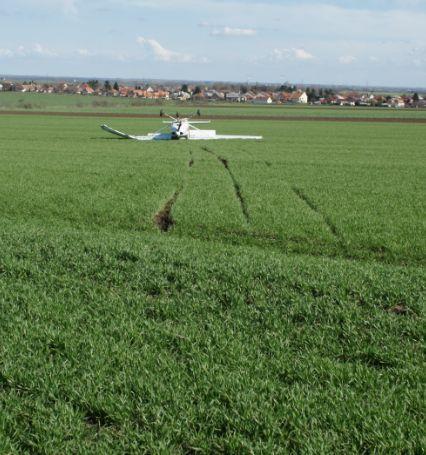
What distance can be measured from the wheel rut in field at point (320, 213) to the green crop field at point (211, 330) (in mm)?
97

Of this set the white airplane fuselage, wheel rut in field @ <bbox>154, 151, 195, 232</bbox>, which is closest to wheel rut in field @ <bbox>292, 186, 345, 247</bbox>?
wheel rut in field @ <bbox>154, 151, 195, 232</bbox>

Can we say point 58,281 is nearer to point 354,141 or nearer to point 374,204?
point 374,204

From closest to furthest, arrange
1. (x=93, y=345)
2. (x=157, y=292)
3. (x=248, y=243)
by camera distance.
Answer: (x=93, y=345) < (x=157, y=292) < (x=248, y=243)

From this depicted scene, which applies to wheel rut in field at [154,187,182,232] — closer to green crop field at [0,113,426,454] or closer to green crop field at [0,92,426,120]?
green crop field at [0,113,426,454]

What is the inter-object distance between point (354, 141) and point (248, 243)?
41.0 m

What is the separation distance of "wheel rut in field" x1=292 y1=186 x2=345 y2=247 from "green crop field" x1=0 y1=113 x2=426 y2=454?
0.32ft

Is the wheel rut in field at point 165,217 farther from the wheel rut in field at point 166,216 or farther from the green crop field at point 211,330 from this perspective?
the green crop field at point 211,330

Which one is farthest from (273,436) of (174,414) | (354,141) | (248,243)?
(354,141)

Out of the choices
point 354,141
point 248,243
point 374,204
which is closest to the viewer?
point 248,243

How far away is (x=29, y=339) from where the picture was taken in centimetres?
713

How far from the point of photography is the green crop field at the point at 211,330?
5.23 metres

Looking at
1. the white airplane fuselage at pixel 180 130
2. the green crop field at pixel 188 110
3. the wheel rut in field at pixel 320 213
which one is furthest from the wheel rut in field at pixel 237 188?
the green crop field at pixel 188 110

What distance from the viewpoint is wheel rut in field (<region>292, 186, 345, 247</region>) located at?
15.0 metres

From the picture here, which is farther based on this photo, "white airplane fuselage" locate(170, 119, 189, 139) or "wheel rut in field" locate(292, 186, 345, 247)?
"white airplane fuselage" locate(170, 119, 189, 139)
